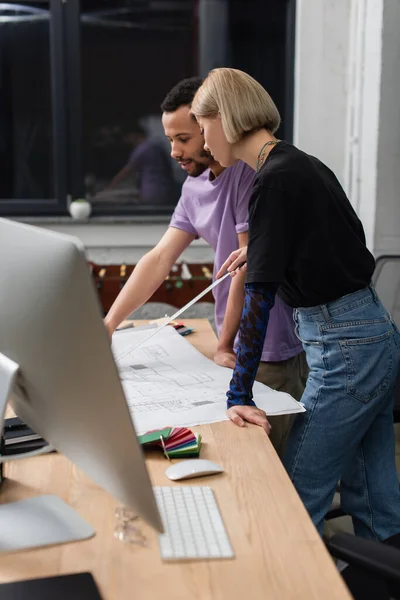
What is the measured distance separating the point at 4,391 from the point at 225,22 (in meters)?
3.47

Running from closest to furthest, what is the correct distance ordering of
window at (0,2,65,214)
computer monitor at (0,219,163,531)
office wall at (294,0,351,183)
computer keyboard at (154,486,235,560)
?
computer monitor at (0,219,163,531), computer keyboard at (154,486,235,560), office wall at (294,0,351,183), window at (0,2,65,214)

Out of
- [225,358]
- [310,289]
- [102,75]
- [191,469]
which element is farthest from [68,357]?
[102,75]

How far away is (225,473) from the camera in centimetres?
129

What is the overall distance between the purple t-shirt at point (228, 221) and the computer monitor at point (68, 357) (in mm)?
1010

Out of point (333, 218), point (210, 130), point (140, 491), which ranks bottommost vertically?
point (140, 491)

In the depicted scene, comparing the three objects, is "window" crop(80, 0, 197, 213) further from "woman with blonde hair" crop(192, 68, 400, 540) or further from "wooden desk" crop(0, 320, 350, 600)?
"wooden desk" crop(0, 320, 350, 600)

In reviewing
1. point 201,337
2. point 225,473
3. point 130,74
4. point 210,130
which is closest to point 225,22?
point 130,74

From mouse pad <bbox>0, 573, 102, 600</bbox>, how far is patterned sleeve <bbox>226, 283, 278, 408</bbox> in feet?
Answer: 2.05

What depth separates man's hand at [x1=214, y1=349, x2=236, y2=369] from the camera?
6.29 feet

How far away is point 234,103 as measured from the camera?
157 centimetres

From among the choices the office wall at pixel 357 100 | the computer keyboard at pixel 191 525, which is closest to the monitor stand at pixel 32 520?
the computer keyboard at pixel 191 525

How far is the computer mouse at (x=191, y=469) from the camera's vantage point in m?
1.25

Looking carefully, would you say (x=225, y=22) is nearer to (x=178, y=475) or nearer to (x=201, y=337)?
(x=201, y=337)

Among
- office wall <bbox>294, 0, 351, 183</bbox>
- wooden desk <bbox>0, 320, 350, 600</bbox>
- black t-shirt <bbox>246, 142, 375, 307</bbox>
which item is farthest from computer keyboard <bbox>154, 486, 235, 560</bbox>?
office wall <bbox>294, 0, 351, 183</bbox>
